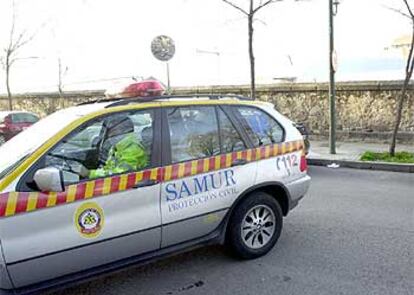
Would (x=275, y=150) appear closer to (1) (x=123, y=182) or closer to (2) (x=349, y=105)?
(1) (x=123, y=182)

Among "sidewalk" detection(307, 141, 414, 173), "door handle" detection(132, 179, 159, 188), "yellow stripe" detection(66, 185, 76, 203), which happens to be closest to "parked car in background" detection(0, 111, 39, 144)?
"sidewalk" detection(307, 141, 414, 173)

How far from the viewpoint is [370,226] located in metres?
4.84

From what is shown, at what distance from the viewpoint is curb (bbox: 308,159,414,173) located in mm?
7953

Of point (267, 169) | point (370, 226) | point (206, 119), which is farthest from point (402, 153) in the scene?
point (206, 119)

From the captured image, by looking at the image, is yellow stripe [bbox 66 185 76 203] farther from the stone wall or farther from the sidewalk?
the stone wall

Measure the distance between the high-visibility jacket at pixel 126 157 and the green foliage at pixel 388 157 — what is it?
6.50 meters

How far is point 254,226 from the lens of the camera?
4.05 meters

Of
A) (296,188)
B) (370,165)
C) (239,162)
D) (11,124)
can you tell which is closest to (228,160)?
(239,162)

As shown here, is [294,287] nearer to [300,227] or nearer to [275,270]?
[275,270]

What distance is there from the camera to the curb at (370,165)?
7.95m

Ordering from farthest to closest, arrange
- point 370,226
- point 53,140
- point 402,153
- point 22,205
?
point 402,153
point 370,226
point 53,140
point 22,205

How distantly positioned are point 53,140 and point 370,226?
11.9ft

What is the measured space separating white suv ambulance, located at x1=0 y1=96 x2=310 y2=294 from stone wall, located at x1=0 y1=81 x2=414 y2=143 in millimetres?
7296

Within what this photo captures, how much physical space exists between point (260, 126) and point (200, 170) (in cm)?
92
